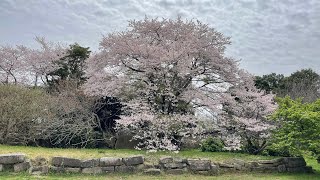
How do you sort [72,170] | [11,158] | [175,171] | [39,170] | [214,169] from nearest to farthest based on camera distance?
1. [11,158]
2. [39,170]
3. [72,170]
4. [175,171]
5. [214,169]

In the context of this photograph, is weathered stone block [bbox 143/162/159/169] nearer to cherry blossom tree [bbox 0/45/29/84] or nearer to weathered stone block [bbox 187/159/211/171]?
weathered stone block [bbox 187/159/211/171]

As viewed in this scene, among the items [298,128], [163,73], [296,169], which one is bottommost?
[296,169]

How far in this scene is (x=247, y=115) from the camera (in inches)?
583

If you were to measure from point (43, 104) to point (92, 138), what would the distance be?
8.33ft

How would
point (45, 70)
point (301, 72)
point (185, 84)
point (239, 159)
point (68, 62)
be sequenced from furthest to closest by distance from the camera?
point (301, 72)
point (45, 70)
point (68, 62)
point (185, 84)
point (239, 159)

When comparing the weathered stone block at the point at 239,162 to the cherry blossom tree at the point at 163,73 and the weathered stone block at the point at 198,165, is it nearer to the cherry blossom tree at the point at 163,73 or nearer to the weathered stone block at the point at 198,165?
the weathered stone block at the point at 198,165

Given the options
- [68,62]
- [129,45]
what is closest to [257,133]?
[129,45]

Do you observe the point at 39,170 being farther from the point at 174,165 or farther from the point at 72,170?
the point at 174,165

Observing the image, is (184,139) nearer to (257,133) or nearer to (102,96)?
(257,133)

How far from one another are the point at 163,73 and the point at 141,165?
4540 mm

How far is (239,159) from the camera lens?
1255 cm

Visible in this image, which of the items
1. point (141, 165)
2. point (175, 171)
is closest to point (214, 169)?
point (175, 171)

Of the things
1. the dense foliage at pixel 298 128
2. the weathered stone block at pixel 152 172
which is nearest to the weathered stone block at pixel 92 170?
the weathered stone block at pixel 152 172

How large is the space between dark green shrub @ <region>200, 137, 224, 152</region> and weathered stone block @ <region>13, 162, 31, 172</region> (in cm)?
766
